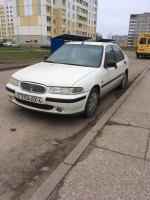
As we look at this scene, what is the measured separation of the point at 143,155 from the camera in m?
2.80

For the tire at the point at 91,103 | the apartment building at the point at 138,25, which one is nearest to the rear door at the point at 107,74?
the tire at the point at 91,103

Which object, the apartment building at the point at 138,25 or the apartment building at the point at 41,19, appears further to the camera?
the apartment building at the point at 138,25

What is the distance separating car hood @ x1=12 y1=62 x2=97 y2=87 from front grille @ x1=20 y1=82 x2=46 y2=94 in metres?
0.08

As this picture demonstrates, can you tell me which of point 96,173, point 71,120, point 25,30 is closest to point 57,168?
point 96,173

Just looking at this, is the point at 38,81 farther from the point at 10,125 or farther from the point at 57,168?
the point at 57,168

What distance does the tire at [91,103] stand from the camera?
392 centimetres

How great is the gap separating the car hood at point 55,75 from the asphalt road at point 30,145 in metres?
0.90

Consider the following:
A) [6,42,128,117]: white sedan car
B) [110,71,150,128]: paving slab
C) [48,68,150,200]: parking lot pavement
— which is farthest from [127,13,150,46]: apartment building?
[48,68,150,200]: parking lot pavement

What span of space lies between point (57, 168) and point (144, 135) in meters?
1.78

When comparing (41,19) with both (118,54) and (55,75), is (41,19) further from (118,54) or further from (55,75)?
(55,75)

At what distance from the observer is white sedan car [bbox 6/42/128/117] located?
11.3 ft

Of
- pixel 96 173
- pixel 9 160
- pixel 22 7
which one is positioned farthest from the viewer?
pixel 22 7

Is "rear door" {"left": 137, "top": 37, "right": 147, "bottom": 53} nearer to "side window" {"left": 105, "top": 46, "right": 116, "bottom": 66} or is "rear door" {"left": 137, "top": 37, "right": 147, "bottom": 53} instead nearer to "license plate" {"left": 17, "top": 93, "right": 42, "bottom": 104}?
"side window" {"left": 105, "top": 46, "right": 116, "bottom": 66}

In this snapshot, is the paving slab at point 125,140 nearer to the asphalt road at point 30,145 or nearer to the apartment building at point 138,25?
the asphalt road at point 30,145
